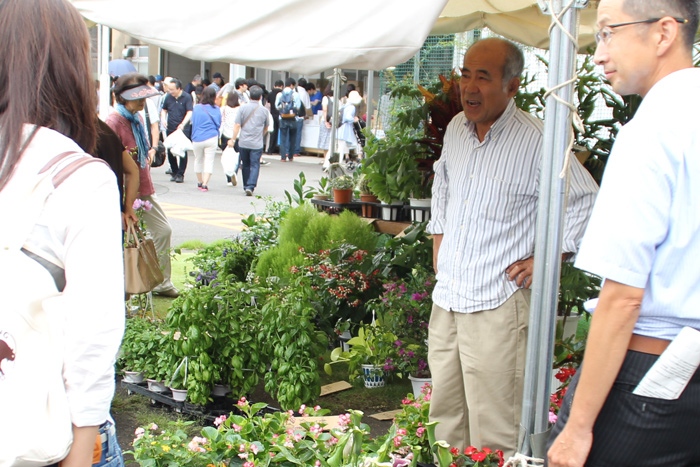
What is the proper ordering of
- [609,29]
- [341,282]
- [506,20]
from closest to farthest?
[609,29] < [341,282] < [506,20]

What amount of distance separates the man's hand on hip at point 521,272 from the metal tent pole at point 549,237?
64 cm

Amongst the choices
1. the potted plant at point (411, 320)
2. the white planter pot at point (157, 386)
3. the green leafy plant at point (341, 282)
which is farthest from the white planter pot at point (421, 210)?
the white planter pot at point (157, 386)

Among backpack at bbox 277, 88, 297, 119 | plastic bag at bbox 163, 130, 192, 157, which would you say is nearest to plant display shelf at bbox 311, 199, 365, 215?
plastic bag at bbox 163, 130, 192, 157

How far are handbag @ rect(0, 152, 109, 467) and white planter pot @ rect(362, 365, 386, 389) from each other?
3.03m

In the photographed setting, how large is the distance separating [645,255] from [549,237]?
51 cm

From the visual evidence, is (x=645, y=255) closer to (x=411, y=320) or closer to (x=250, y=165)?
(x=411, y=320)

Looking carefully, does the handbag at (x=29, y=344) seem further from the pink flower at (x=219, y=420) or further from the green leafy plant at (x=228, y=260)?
the green leafy plant at (x=228, y=260)

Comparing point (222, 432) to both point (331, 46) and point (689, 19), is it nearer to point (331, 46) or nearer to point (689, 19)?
point (331, 46)

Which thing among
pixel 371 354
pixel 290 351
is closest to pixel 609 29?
pixel 290 351

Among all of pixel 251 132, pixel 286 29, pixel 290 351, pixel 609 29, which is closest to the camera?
pixel 609 29

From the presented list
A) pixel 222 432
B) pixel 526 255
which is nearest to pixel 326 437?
pixel 222 432

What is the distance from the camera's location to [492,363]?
102 inches

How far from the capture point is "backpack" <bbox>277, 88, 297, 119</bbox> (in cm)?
1724

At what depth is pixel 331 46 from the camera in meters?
2.59
